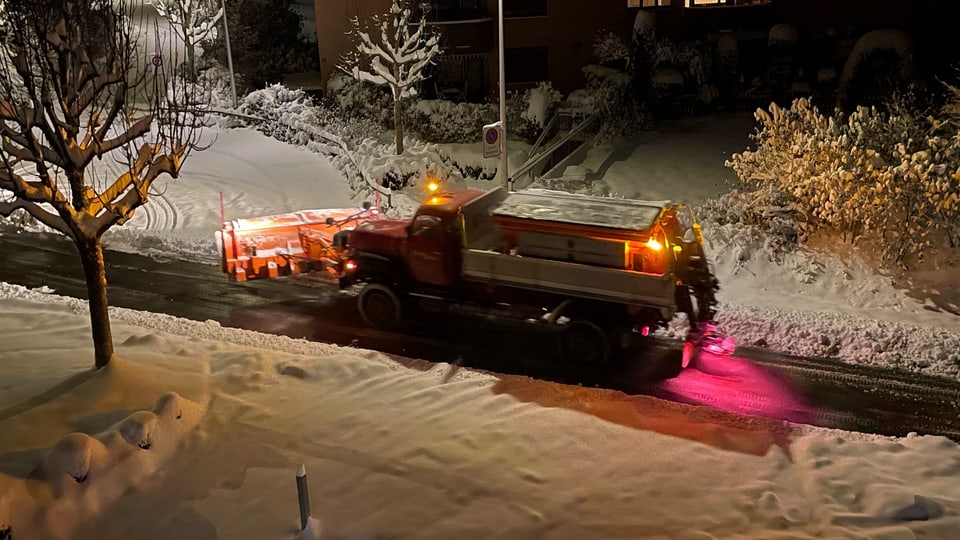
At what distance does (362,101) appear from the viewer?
26.2 meters

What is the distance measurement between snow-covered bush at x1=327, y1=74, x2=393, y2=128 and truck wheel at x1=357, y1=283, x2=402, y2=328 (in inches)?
531

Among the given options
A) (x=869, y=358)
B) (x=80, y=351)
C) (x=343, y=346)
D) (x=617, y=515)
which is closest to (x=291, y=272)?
(x=343, y=346)

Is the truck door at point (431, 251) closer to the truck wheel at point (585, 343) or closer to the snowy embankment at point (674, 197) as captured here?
the truck wheel at point (585, 343)

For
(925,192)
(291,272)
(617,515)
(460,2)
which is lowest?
(617,515)

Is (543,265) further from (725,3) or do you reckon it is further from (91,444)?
(725,3)

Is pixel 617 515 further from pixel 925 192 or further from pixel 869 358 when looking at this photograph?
pixel 925 192

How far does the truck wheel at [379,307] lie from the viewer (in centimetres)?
1293

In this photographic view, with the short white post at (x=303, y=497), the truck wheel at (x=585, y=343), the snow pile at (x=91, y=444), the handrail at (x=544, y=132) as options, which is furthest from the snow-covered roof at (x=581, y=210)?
the handrail at (x=544, y=132)

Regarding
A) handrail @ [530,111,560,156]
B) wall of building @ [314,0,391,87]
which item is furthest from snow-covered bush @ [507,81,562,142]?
wall of building @ [314,0,391,87]

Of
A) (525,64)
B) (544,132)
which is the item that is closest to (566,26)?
(525,64)

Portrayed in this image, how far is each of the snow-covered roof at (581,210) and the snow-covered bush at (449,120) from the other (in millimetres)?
11725

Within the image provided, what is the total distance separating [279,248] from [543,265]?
511 cm

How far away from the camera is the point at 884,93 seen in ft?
74.5

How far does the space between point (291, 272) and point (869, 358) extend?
9.25 m
